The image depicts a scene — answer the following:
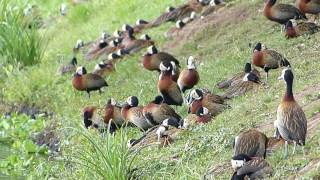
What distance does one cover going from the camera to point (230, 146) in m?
11.6

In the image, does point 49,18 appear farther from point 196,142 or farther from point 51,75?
point 196,142

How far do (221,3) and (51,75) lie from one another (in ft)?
12.2

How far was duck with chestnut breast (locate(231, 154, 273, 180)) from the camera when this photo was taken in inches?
383

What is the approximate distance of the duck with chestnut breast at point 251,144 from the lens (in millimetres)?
10359

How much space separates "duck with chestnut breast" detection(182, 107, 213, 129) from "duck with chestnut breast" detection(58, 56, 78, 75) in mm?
6493

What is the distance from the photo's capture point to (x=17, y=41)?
1966cm

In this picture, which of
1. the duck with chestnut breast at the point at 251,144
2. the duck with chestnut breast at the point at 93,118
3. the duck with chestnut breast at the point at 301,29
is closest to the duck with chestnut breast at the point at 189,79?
the duck with chestnut breast at the point at 93,118

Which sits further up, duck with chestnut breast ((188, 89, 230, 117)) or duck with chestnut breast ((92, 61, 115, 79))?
duck with chestnut breast ((188, 89, 230, 117))

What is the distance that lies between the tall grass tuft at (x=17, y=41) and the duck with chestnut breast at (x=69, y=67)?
94cm

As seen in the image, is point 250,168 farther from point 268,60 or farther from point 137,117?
point 268,60

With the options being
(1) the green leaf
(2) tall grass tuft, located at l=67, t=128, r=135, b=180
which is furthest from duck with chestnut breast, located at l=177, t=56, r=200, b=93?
(2) tall grass tuft, located at l=67, t=128, r=135, b=180

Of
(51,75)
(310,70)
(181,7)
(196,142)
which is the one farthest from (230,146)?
(181,7)

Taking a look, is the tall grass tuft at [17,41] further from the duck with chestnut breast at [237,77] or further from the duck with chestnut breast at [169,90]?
the duck with chestnut breast at [237,77]

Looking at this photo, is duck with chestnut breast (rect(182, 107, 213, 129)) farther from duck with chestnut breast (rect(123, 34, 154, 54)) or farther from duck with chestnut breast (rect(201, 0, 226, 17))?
duck with chestnut breast (rect(201, 0, 226, 17))
